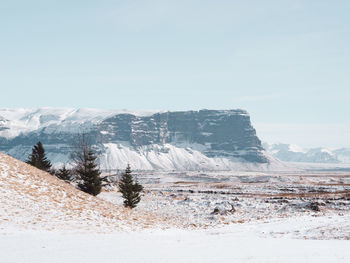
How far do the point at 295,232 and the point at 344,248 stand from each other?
21.6 feet

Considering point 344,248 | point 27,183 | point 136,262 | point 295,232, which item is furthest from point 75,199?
point 344,248

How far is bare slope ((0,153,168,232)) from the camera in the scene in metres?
18.5

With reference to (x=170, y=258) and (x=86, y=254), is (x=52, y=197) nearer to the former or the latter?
(x=86, y=254)

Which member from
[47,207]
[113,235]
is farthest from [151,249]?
[47,207]

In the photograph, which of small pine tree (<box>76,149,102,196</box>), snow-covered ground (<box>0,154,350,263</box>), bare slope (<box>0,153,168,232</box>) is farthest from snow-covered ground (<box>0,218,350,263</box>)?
small pine tree (<box>76,149,102,196</box>)

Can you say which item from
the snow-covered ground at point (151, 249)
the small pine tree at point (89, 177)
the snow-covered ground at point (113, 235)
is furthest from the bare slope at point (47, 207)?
the small pine tree at point (89, 177)

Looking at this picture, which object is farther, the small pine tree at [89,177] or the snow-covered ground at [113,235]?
the small pine tree at [89,177]

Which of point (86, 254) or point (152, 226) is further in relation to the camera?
point (152, 226)

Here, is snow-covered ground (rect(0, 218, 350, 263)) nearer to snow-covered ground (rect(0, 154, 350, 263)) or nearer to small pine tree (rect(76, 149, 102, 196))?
snow-covered ground (rect(0, 154, 350, 263))

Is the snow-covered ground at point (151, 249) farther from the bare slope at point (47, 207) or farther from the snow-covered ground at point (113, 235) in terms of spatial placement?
the bare slope at point (47, 207)

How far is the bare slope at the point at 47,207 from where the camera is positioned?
18.5 metres

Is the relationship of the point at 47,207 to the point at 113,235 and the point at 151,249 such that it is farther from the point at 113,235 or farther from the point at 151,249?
the point at 151,249

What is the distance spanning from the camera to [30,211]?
1966 cm

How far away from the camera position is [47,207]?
2077 cm
